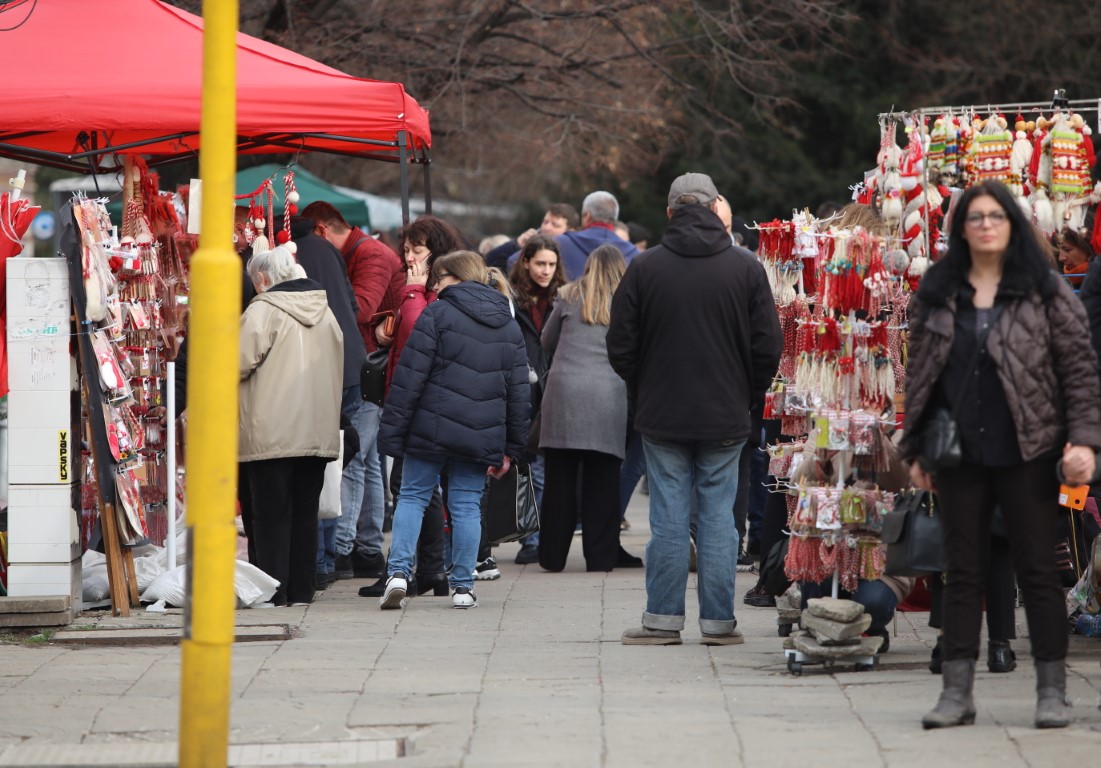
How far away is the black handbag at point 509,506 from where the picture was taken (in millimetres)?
10148

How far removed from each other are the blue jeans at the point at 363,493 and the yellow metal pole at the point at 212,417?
527cm

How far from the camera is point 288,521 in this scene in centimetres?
884

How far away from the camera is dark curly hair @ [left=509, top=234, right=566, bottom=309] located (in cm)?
1057

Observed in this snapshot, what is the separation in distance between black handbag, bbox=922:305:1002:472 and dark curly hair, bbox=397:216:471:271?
4.33 metres

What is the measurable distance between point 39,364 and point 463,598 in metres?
2.44

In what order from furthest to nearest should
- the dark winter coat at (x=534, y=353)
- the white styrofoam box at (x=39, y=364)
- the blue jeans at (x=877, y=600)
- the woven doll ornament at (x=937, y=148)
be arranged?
the dark winter coat at (x=534, y=353), the white styrofoam box at (x=39, y=364), the woven doll ornament at (x=937, y=148), the blue jeans at (x=877, y=600)

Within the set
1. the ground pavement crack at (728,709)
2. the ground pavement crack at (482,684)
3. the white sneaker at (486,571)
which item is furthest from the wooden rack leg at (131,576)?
the ground pavement crack at (728,709)

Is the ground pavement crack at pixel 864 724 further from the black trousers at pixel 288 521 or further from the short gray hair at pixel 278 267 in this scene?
the short gray hair at pixel 278 267

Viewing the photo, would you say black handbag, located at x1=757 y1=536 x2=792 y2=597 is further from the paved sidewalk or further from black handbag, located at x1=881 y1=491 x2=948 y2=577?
black handbag, located at x1=881 y1=491 x2=948 y2=577

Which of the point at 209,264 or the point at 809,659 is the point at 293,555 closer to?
the point at 809,659

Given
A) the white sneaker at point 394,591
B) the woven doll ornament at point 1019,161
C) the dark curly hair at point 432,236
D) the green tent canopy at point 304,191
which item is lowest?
the white sneaker at point 394,591

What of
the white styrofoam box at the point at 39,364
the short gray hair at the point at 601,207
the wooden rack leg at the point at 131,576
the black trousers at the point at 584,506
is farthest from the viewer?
the short gray hair at the point at 601,207

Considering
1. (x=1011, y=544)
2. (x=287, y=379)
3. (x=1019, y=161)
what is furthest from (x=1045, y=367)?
(x=287, y=379)

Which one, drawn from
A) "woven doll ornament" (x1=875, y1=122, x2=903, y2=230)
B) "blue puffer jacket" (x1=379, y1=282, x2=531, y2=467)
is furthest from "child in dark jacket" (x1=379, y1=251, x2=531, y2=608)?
"woven doll ornament" (x1=875, y1=122, x2=903, y2=230)
